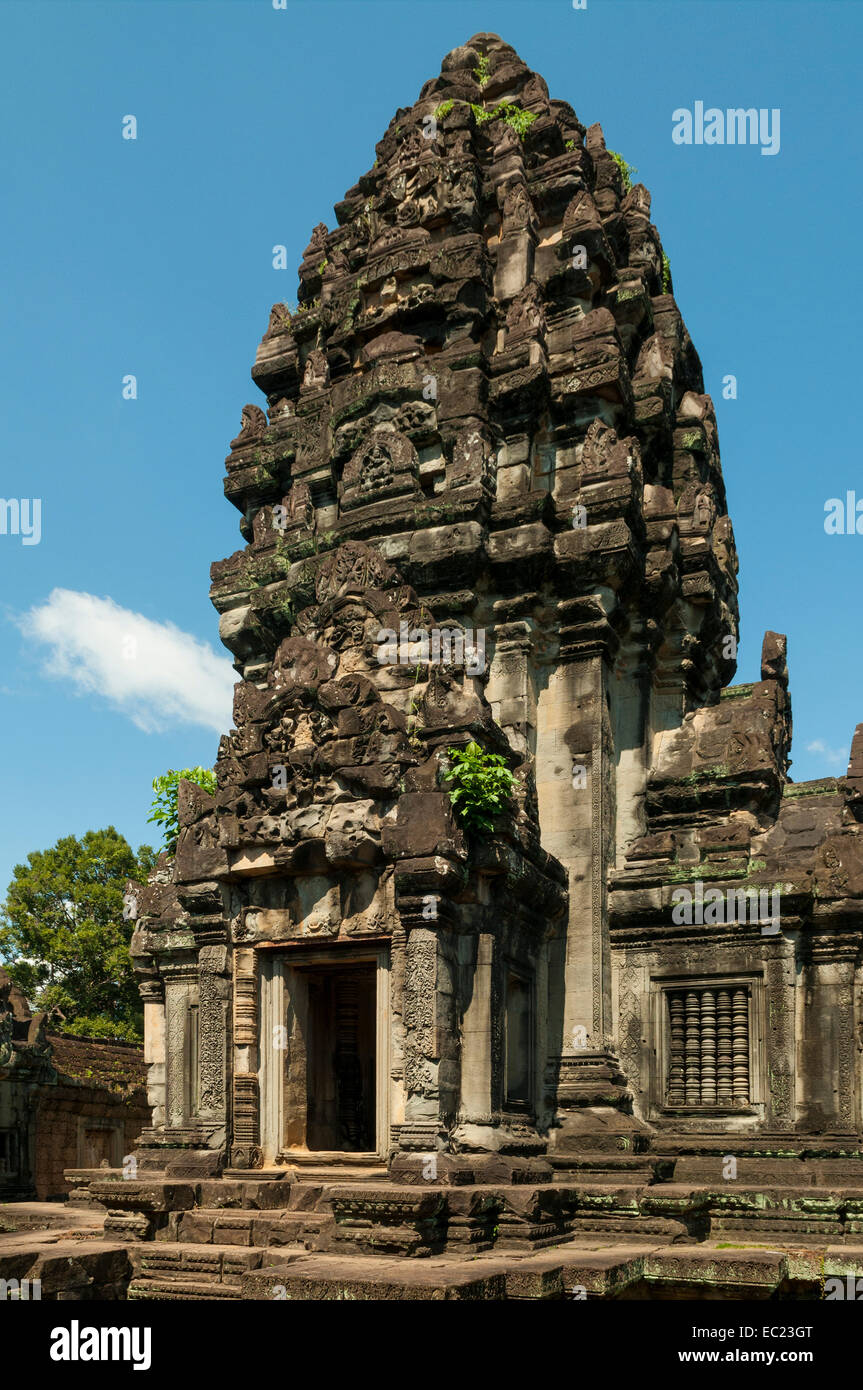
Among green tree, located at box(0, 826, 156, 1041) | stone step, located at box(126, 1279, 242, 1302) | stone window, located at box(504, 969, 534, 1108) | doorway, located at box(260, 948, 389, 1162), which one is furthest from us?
green tree, located at box(0, 826, 156, 1041)

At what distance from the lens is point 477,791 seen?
40.4 feet

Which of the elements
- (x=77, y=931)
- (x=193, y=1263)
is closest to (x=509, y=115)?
(x=193, y=1263)

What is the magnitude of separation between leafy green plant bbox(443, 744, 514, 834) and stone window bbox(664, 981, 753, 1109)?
402 centimetres

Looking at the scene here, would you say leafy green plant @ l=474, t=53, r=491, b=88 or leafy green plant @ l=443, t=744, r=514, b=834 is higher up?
leafy green plant @ l=474, t=53, r=491, b=88

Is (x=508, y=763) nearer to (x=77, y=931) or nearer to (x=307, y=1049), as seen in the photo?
(x=307, y=1049)

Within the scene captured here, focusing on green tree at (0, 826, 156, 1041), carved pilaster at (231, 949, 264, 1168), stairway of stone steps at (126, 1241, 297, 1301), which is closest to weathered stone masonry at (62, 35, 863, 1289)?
carved pilaster at (231, 949, 264, 1168)

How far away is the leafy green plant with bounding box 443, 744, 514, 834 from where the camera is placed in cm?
1228

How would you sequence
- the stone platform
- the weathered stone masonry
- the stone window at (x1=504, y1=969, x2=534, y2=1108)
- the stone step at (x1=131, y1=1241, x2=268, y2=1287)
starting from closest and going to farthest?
the stone platform
the stone step at (x1=131, y1=1241, x2=268, y2=1287)
the weathered stone masonry
the stone window at (x1=504, y1=969, x2=534, y2=1108)

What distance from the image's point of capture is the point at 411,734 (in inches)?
509

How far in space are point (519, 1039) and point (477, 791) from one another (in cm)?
316

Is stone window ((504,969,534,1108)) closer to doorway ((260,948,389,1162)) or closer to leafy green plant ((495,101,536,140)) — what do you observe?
doorway ((260,948,389,1162))

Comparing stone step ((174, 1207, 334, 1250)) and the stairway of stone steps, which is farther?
stone step ((174, 1207, 334, 1250))
